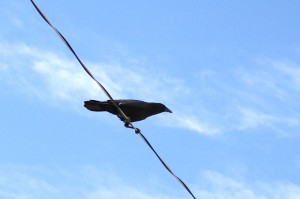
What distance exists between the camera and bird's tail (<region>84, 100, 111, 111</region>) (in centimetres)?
710

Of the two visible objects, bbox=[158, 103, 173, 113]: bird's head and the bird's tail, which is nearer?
the bird's tail

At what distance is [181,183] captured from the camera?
17.5ft

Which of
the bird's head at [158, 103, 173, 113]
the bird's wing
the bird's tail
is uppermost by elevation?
the bird's head at [158, 103, 173, 113]

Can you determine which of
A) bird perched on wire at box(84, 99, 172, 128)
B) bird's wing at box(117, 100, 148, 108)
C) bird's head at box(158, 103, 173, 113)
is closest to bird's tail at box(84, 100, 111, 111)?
bird perched on wire at box(84, 99, 172, 128)

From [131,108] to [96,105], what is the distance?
28.5 inches

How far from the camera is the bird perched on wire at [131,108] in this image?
23.5ft

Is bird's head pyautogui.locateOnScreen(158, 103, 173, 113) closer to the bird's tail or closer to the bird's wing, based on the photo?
the bird's wing

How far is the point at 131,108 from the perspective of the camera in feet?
Answer: 25.4

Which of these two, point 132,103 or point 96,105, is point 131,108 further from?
point 96,105

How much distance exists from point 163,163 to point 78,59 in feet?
4.14

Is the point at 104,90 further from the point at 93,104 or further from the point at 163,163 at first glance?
the point at 93,104

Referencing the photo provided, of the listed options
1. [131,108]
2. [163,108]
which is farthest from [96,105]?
[163,108]

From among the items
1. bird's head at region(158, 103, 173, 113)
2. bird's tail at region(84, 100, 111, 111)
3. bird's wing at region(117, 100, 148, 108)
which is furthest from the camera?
bird's head at region(158, 103, 173, 113)

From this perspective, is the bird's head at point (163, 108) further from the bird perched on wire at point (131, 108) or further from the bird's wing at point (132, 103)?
the bird's wing at point (132, 103)
